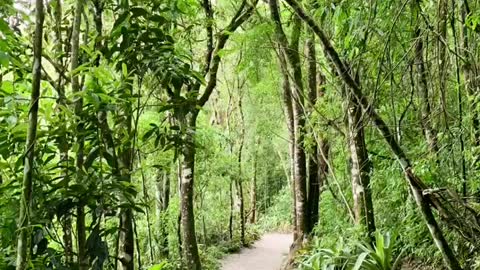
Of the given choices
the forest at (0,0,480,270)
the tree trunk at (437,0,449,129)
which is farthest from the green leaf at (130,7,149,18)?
the tree trunk at (437,0,449,129)

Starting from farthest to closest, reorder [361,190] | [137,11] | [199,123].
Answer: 1. [199,123]
2. [361,190]
3. [137,11]

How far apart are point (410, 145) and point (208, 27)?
308 centimetres

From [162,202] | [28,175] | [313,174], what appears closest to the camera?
[28,175]

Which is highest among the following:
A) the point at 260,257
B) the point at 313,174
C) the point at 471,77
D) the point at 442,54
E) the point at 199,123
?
the point at 199,123

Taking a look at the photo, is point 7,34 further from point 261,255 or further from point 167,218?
point 261,255

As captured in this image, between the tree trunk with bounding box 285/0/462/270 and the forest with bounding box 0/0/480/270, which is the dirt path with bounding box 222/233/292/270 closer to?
the forest with bounding box 0/0/480/270

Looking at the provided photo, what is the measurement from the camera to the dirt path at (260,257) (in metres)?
10.1

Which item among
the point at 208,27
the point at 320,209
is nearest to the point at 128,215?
the point at 208,27

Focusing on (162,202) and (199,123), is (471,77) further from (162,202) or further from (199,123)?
(162,202)

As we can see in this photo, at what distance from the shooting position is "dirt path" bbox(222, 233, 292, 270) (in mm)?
10055

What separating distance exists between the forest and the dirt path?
0.13 metres

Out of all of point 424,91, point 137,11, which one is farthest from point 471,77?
point 137,11

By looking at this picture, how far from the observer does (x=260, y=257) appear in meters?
11.4

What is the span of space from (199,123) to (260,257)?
3.69 m
